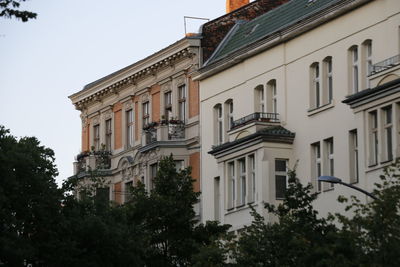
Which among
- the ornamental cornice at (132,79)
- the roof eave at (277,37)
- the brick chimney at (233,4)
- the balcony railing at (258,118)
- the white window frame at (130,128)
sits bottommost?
the balcony railing at (258,118)

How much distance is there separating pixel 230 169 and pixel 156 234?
23.1 feet

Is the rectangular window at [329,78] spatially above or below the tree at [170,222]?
above

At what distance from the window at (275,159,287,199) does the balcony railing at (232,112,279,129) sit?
1.85m

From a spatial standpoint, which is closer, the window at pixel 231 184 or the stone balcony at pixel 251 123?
the stone balcony at pixel 251 123

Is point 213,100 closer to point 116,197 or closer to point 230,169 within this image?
point 230,169

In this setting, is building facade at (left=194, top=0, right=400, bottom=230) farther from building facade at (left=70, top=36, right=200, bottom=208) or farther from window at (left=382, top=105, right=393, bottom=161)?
building facade at (left=70, top=36, right=200, bottom=208)

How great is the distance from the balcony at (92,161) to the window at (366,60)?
23.3 meters

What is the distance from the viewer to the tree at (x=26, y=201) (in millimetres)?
61219

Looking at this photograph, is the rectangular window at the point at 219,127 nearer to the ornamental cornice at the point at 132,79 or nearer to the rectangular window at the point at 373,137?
the ornamental cornice at the point at 132,79

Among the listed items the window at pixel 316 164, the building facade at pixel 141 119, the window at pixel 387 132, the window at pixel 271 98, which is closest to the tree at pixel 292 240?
the window at pixel 387 132

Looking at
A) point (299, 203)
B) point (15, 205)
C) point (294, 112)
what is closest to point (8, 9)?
point (299, 203)

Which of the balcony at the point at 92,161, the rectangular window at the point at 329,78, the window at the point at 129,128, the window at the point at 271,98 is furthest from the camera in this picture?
the balcony at the point at 92,161

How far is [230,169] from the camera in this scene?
70000mm

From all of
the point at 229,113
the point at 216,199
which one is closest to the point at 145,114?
the point at 229,113
